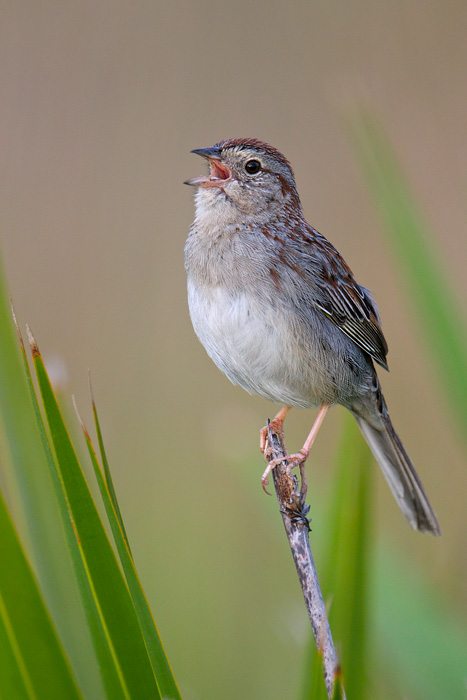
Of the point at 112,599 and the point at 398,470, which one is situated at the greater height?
the point at 112,599

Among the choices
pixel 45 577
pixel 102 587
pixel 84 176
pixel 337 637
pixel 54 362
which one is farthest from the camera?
pixel 84 176

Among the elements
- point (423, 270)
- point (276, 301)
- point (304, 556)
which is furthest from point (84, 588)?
point (276, 301)

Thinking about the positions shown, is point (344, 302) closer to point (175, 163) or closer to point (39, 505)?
point (39, 505)

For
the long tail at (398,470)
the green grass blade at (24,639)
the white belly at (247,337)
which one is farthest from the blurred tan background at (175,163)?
the green grass blade at (24,639)

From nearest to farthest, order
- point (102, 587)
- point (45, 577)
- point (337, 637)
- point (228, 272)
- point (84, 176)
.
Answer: point (102, 587) → point (337, 637) → point (45, 577) → point (228, 272) → point (84, 176)

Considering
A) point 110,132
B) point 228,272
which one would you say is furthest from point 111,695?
point 110,132

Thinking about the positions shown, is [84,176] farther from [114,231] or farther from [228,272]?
[228,272]
